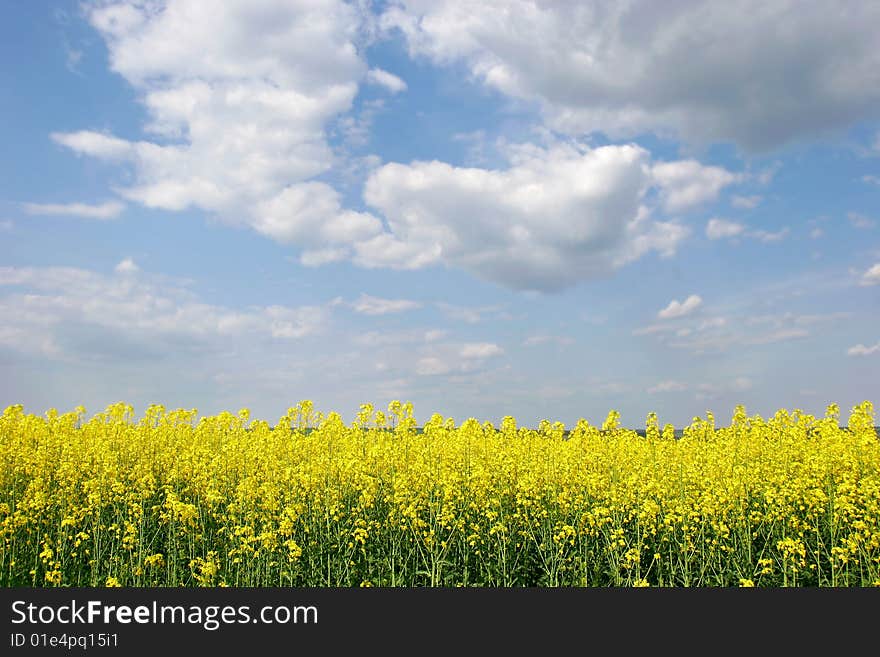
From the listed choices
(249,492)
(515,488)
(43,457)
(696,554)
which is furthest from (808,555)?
(43,457)

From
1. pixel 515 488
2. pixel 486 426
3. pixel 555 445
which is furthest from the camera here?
pixel 486 426

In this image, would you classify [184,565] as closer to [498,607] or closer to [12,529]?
[12,529]

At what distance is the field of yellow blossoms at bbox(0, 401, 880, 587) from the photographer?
8.26 m

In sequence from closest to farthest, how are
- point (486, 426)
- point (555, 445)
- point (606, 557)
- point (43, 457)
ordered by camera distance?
point (606, 557)
point (43, 457)
point (555, 445)
point (486, 426)

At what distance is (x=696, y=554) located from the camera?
8.84 m

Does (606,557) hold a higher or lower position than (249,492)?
lower

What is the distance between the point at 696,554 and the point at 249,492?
6.30 metres

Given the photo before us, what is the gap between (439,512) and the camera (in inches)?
363

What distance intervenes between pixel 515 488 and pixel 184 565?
5012mm

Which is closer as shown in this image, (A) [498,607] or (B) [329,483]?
(A) [498,607]

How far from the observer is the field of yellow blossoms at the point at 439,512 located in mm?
8258

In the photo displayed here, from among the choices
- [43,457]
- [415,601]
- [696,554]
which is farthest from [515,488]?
[43,457]

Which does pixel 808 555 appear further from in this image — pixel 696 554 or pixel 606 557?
pixel 606 557

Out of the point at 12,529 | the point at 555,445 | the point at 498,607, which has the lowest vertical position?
the point at 498,607
